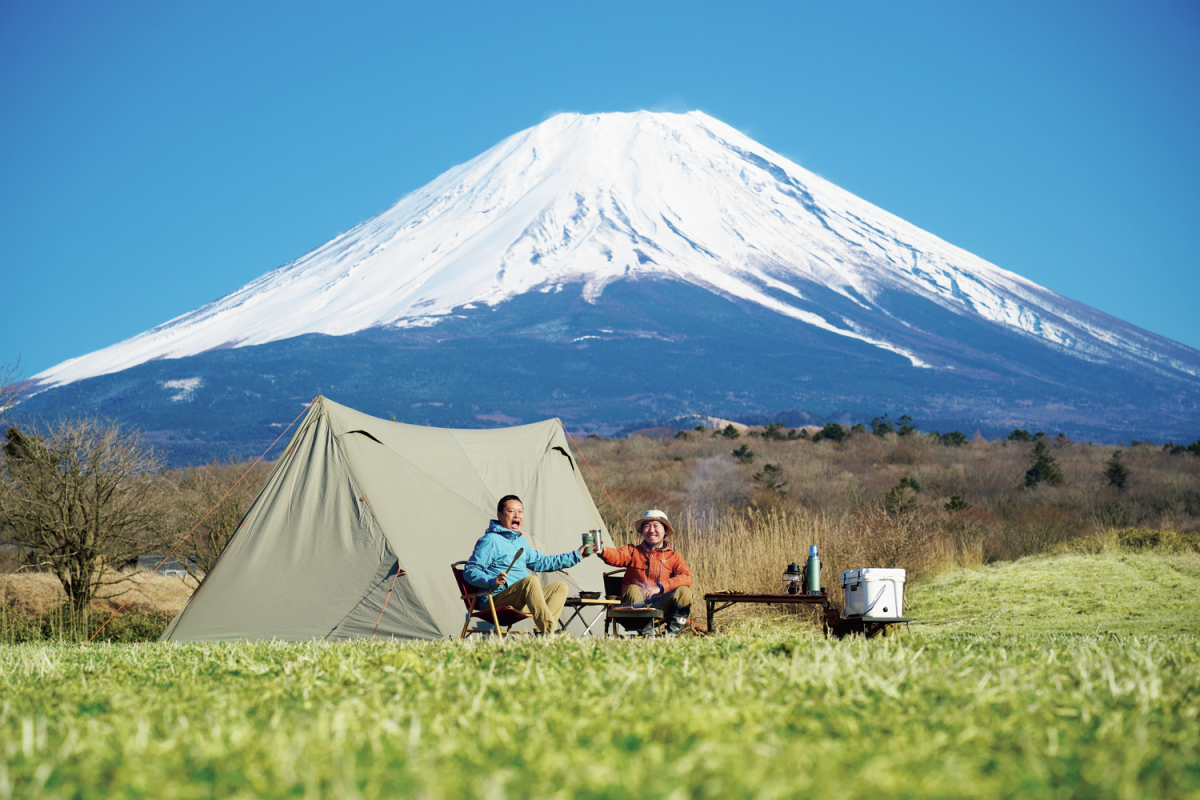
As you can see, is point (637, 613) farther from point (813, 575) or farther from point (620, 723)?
point (620, 723)

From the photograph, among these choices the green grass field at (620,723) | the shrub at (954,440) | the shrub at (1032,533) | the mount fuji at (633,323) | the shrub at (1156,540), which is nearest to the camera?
the green grass field at (620,723)

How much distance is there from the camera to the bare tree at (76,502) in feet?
34.8

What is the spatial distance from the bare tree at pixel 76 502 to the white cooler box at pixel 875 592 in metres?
7.64

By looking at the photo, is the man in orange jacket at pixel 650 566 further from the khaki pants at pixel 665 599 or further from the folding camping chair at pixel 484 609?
the folding camping chair at pixel 484 609

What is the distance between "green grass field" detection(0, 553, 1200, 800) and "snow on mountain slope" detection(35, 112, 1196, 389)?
343ft

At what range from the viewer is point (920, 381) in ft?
319

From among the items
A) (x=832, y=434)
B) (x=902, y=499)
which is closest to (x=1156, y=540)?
(x=902, y=499)

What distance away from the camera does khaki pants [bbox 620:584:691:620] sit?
6648 mm

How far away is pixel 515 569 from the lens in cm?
632

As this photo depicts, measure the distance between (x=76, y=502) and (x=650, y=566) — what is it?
681 cm

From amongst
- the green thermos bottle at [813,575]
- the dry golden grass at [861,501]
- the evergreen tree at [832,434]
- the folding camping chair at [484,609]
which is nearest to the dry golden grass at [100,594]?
the dry golden grass at [861,501]

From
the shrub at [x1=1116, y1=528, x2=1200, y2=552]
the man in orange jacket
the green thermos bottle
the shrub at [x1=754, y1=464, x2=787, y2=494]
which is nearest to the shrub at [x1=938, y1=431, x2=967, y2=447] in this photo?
the shrub at [x1=754, y1=464, x2=787, y2=494]

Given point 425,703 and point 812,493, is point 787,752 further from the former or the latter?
point 812,493

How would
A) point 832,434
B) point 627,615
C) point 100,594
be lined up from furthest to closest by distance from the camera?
point 832,434
point 100,594
point 627,615
